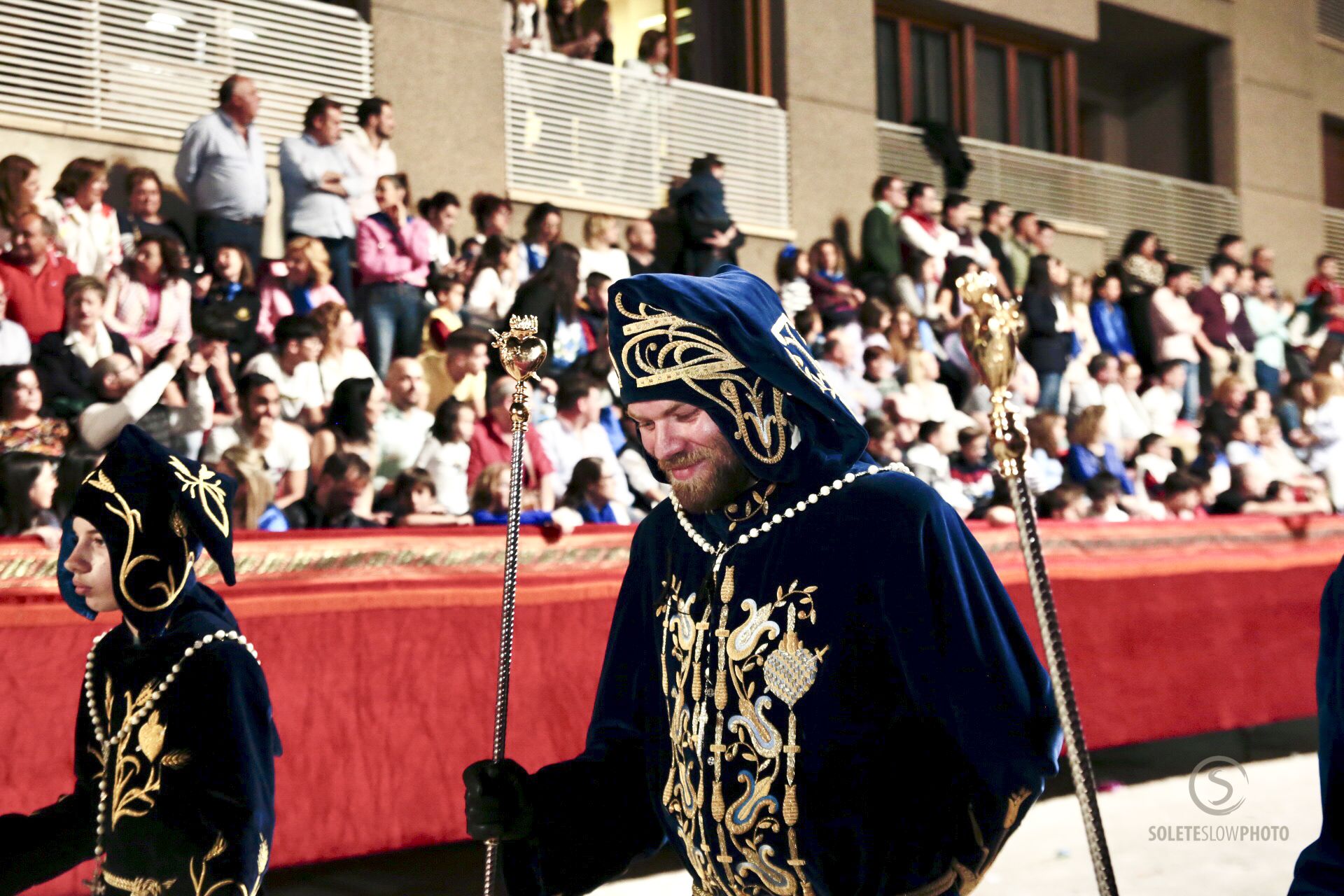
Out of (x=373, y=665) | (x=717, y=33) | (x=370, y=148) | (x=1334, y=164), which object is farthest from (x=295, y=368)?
(x=1334, y=164)

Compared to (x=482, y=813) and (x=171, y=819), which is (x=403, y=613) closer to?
(x=171, y=819)

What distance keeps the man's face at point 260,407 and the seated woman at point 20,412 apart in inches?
36.8

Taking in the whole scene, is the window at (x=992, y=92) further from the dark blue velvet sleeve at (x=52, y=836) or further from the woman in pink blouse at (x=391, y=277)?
the dark blue velvet sleeve at (x=52, y=836)

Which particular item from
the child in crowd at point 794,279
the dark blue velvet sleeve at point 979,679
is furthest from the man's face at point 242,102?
the dark blue velvet sleeve at point 979,679

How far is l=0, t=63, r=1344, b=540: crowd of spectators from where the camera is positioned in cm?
702

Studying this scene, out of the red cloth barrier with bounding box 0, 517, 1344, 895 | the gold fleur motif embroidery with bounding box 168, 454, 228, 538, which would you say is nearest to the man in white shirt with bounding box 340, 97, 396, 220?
the red cloth barrier with bounding box 0, 517, 1344, 895

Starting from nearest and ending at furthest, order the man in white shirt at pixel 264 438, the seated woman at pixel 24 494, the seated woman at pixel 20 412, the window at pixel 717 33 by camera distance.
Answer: the seated woman at pixel 24 494 < the seated woman at pixel 20 412 < the man in white shirt at pixel 264 438 < the window at pixel 717 33

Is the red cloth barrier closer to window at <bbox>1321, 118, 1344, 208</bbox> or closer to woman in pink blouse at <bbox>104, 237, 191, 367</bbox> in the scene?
woman in pink blouse at <bbox>104, 237, 191, 367</bbox>

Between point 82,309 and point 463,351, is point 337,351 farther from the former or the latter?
point 82,309

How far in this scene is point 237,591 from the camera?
5.25 metres

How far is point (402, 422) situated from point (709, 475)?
5520 mm

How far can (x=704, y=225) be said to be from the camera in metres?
11.2

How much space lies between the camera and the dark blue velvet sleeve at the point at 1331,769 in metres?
1.83

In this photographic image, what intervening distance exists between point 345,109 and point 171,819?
332 inches
